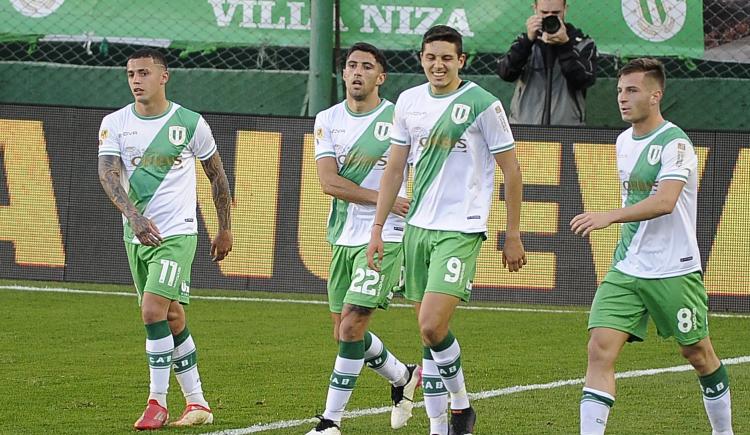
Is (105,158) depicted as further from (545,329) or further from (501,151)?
(545,329)

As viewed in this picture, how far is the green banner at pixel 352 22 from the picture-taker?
13.7m

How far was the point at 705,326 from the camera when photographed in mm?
6887

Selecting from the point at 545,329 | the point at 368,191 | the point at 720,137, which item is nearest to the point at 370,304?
the point at 368,191

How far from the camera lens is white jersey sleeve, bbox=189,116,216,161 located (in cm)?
831

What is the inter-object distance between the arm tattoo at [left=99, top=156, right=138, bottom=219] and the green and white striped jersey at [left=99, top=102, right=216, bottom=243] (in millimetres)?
51

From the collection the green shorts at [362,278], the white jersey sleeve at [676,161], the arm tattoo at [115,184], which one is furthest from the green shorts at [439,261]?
the arm tattoo at [115,184]

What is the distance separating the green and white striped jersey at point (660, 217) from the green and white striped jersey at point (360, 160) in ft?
5.23

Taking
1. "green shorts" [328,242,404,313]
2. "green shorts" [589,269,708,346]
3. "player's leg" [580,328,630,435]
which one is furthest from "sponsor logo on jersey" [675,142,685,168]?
"green shorts" [328,242,404,313]

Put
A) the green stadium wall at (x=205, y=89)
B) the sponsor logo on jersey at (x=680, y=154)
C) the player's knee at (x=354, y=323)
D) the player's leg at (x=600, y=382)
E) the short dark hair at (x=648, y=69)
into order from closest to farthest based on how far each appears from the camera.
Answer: the player's leg at (x=600, y=382), the sponsor logo on jersey at (x=680, y=154), the short dark hair at (x=648, y=69), the player's knee at (x=354, y=323), the green stadium wall at (x=205, y=89)

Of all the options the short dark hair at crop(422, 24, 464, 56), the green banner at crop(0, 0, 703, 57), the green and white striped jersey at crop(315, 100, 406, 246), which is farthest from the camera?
the green banner at crop(0, 0, 703, 57)

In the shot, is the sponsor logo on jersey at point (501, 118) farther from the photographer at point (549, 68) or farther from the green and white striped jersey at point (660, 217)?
the photographer at point (549, 68)

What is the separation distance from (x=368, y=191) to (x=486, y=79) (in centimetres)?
642

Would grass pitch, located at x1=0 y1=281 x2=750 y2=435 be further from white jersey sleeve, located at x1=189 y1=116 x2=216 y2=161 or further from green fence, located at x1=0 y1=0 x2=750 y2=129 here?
green fence, located at x1=0 y1=0 x2=750 y2=129

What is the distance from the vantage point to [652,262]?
22.5 ft
